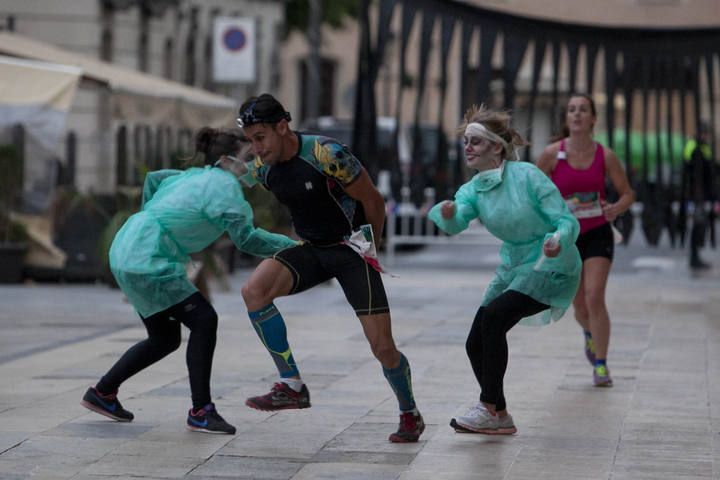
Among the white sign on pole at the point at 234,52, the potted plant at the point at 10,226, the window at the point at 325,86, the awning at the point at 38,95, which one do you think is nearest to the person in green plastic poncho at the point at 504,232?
the awning at the point at 38,95

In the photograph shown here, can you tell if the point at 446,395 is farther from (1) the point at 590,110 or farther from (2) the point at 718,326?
(2) the point at 718,326

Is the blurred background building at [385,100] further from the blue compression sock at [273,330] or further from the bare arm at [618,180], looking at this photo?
the blue compression sock at [273,330]

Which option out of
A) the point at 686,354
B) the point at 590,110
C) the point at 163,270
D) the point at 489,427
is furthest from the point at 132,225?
the point at 686,354

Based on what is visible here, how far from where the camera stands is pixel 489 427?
7.90 meters

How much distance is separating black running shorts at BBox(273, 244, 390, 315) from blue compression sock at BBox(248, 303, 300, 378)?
139 millimetres

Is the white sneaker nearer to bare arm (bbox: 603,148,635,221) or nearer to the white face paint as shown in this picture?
the white face paint

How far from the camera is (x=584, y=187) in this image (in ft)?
33.2

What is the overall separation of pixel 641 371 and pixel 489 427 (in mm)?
2889

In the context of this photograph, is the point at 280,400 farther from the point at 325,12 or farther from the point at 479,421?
the point at 325,12

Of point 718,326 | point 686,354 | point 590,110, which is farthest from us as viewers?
point 718,326

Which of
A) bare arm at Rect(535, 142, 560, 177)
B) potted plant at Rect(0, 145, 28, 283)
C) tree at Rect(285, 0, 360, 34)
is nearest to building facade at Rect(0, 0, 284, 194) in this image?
potted plant at Rect(0, 145, 28, 283)

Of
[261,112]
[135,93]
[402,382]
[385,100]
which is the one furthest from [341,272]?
[385,100]

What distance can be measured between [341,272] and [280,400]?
0.66 metres

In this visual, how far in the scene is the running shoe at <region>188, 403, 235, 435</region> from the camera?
25.5 ft
